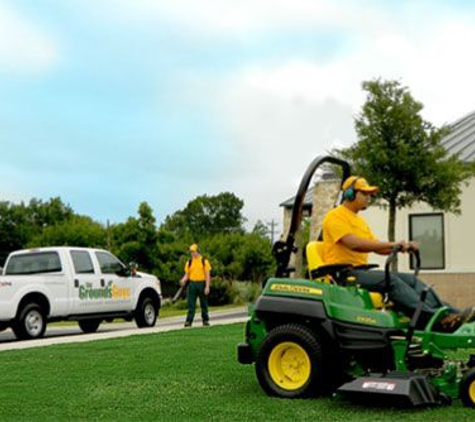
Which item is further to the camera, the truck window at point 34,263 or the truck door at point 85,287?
the truck door at point 85,287

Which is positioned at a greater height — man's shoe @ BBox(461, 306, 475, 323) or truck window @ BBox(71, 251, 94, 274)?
truck window @ BBox(71, 251, 94, 274)

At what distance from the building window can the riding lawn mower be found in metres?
18.6

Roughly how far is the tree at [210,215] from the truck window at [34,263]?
7697cm

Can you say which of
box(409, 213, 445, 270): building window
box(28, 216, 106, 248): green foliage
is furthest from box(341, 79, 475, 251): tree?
box(28, 216, 106, 248): green foliage

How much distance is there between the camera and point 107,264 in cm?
2192

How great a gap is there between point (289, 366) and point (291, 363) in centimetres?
4

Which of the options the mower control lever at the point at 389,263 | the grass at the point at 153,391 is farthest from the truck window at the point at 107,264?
the mower control lever at the point at 389,263

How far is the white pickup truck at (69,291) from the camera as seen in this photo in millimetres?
19312

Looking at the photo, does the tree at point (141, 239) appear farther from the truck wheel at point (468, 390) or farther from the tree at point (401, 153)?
the truck wheel at point (468, 390)

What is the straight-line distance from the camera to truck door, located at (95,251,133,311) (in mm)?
21688

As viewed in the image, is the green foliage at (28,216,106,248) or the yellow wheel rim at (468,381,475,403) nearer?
the yellow wheel rim at (468,381,475,403)

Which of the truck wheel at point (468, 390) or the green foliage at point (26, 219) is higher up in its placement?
the green foliage at point (26, 219)

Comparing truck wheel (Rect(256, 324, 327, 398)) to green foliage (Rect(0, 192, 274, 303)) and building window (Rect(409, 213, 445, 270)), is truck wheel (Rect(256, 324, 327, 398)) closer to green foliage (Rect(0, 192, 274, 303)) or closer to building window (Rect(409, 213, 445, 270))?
building window (Rect(409, 213, 445, 270))

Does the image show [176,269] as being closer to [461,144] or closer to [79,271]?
[461,144]
